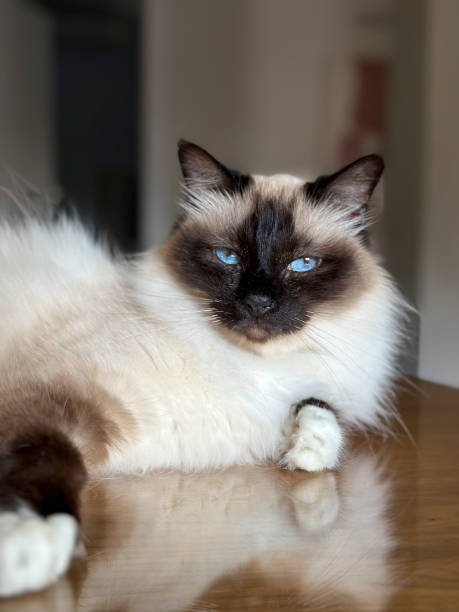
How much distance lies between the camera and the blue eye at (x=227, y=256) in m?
1.65

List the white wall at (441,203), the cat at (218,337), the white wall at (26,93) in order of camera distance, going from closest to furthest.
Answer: the cat at (218,337), the white wall at (441,203), the white wall at (26,93)

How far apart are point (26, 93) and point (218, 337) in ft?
18.4

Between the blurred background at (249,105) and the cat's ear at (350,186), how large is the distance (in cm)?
82

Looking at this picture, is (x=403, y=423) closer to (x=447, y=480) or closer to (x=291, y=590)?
(x=447, y=480)

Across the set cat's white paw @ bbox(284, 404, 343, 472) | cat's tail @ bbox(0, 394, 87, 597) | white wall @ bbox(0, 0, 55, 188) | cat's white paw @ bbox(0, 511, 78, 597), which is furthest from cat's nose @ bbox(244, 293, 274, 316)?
white wall @ bbox(0, 0, 55, 188)

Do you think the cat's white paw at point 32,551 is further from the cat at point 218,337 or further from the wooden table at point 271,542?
the cat at point 218,337

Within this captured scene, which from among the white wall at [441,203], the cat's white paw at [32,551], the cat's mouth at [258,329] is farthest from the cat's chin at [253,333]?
the white wall at [441,203]

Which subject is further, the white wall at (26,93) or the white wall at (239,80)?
the white wall at (26,93)

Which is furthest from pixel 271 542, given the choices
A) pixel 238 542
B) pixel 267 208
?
pixel 267 208

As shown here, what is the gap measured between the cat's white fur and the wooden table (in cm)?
9

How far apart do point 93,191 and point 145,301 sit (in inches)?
238

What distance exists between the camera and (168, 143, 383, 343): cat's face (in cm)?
157

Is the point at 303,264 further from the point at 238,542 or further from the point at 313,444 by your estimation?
the point at 238,542

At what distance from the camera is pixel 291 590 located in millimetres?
1029
